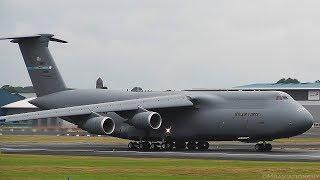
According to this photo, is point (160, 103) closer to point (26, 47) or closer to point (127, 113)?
point (127, 113)

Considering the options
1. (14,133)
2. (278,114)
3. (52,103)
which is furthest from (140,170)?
(14,133)

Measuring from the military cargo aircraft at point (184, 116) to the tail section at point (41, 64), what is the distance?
132 centimetres

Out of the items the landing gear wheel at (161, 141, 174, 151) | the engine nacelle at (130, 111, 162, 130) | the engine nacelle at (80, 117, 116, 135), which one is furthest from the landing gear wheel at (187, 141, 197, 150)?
the engine nacelle at (80, 117, 116, 135)

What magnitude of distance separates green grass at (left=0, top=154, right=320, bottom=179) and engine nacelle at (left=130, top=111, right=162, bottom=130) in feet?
33.6

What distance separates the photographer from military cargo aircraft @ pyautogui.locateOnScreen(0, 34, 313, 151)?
Answer: 52531 mm

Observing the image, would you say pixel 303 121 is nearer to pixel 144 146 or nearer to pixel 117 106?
pixel 144 146

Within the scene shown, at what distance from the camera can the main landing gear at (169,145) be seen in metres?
56.7

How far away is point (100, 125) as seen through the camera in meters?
54.3

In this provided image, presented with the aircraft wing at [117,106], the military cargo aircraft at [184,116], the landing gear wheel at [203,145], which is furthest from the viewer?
the landing gear wheel at [203,145]

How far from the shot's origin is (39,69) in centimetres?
6316

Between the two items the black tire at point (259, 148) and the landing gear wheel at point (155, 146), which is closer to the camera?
the black tire at point (259, 148)

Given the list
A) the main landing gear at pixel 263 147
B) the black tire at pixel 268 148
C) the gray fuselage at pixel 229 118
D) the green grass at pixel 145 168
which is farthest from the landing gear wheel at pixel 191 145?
the green grass at pixel 145 168

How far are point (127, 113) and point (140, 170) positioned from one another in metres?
20.5

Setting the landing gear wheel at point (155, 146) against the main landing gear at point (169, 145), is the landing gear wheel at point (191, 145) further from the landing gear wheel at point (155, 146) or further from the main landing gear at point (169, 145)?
the landing gear wheel at point (155, 146)
